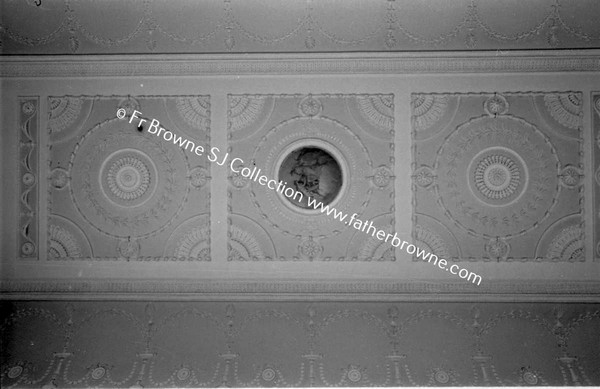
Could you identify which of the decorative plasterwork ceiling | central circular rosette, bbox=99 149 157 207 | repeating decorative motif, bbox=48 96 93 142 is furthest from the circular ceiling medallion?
repeating decorative motif, bbox=48 96 93 142

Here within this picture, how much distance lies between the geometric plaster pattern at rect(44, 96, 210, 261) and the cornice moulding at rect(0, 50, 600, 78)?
197 mm

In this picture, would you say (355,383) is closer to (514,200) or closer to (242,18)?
(514,200)

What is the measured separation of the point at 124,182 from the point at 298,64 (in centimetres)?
148

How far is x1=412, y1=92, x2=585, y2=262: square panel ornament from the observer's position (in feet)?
11.0

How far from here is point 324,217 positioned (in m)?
3.41

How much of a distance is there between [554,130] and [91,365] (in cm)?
355

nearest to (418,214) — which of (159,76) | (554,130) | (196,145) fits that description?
(554,130)

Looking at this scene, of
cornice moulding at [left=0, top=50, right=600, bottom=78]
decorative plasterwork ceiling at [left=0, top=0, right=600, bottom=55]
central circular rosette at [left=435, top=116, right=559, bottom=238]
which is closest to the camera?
decorative plasterwork ceiling at [left=0, top=0, right=600, bottom=55]

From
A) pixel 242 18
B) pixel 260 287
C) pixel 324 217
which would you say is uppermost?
pixel 242 18

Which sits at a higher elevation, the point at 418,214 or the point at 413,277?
the point at 418,214

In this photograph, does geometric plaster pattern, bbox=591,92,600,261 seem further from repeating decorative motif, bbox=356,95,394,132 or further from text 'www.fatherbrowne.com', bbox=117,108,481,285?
repeating decorative motif, bbox=356,95,394,132

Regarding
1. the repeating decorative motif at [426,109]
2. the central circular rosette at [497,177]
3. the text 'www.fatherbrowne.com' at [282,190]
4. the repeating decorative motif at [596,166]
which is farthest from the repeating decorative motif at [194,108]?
the repeating decorative motif at [596,166]

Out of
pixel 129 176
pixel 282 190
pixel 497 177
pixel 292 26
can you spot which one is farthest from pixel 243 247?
pixel 497 177

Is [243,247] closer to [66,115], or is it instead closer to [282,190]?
[282,190]
